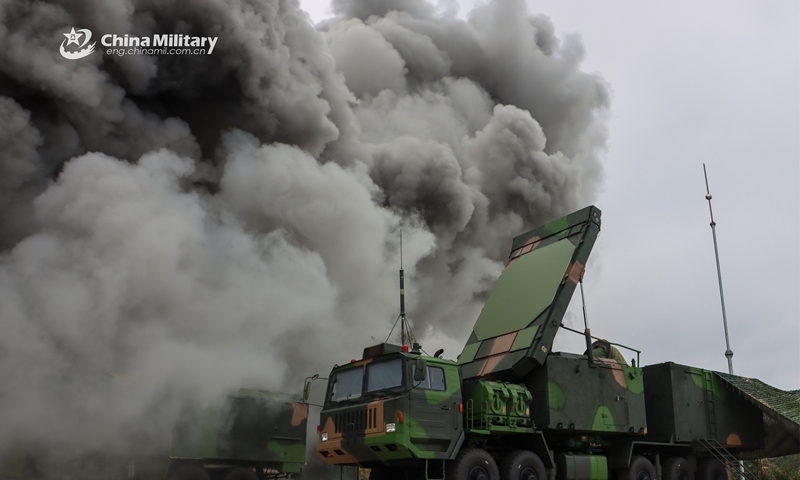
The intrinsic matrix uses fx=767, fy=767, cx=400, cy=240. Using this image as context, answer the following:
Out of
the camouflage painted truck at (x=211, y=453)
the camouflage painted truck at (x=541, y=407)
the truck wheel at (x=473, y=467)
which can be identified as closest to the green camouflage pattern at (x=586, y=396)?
the camouflage painted truck at (x=541, y=407)

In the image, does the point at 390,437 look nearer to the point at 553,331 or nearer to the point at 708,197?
the point at 553,331

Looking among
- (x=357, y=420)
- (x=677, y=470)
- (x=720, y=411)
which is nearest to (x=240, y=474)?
(x=357, y=420)

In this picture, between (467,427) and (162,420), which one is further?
(162,420)

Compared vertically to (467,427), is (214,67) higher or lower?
higher

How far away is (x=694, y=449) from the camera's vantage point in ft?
39.3

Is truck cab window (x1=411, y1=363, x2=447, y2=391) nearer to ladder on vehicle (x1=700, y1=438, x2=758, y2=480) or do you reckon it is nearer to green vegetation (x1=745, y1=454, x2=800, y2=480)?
ladder on vehicle (x1=700, y1=438, x2=758, y2=480)

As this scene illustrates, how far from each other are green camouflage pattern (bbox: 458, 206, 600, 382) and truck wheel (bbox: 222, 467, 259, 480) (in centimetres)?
429

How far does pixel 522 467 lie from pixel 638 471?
2.41m

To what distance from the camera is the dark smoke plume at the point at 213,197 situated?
39.1 ft

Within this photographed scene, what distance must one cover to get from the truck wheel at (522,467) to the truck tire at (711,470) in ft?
11.7

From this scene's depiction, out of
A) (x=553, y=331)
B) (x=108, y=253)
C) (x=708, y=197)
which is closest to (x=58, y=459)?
(x=108, y=253)

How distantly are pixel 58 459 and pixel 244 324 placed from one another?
4313mm

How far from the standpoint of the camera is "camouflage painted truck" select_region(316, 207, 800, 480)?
923 cm

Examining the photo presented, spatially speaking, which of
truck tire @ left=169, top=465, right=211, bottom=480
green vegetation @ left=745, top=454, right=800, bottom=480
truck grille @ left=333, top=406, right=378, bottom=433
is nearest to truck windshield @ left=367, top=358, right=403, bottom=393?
truck grille @ left=333, top=406, right=378, bottom=433
